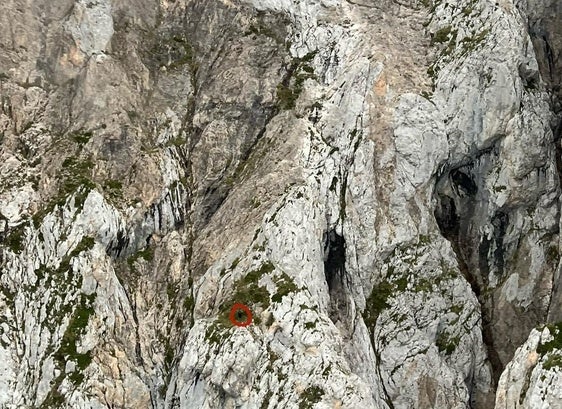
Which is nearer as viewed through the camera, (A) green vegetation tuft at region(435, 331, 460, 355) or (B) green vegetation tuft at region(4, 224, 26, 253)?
(B) green vegetation tuft at region(4, 224, 26, 253)

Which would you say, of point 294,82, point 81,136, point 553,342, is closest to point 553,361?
point 553,342

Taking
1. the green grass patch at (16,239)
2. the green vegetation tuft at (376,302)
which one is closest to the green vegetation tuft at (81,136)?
the green grass patch at (16,239)

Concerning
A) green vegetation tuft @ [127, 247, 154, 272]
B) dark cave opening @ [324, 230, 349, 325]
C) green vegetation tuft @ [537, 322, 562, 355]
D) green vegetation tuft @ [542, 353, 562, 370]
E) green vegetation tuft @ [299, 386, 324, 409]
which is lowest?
green vegetation tuft @ [299, 386, 324, 409]

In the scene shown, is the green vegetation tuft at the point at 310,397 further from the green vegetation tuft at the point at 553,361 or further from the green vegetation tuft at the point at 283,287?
the green vegetation tuft at the point at 553,361

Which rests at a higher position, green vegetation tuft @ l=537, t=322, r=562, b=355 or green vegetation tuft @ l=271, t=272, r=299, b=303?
green vegetation tuft @ l=271, t=272, r=299, b=303

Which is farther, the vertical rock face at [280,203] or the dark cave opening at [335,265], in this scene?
the dark cave opening at [335,265]

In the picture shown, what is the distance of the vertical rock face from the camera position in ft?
125

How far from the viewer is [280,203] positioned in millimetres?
42781

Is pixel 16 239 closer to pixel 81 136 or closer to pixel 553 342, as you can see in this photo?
pixel 81 136

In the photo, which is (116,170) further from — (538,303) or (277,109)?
(538,303)

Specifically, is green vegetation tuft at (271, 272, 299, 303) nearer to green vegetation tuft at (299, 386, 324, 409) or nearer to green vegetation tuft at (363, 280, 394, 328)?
green vegetation tuft at (299, 386, 324, 409)

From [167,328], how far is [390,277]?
15855mm

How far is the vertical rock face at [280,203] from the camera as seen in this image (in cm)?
3797

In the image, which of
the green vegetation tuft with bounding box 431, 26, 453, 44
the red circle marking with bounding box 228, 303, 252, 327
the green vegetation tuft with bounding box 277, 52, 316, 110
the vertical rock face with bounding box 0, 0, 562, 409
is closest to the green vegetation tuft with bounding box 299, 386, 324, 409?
the vertical rock face with bounding box 0, 0, 562, 409
